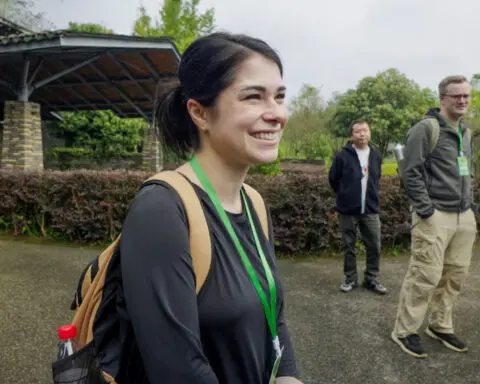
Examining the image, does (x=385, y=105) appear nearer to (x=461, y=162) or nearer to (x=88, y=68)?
(x=88, y=68)

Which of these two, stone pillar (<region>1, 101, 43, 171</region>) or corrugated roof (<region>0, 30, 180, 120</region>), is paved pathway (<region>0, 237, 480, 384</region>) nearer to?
stone pillar (<region>1, 101, 43, 171</region>)

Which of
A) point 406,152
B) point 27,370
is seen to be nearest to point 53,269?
point 27,370

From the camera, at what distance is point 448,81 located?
3086 mm

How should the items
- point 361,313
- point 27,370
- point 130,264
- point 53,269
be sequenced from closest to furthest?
point 130,264 < point 27,370 < point 361,313 < point 53,269

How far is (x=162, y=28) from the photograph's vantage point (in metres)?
25.4

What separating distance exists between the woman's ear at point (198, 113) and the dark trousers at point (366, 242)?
3.85 meters

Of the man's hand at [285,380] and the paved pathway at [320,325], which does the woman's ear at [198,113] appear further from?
the paved pathway at [320,325]

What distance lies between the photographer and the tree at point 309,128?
22.2 meters

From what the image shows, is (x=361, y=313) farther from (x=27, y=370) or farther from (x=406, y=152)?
(x=27, y=370)

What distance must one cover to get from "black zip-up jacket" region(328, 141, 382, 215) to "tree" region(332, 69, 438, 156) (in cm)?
3003

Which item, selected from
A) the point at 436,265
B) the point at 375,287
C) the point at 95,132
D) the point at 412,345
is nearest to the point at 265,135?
the point at 436,265

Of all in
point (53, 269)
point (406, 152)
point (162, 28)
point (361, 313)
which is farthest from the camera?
point (162, 28)

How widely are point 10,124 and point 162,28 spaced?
60.6 ft

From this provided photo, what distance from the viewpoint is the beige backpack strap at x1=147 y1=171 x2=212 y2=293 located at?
0.97 metres
